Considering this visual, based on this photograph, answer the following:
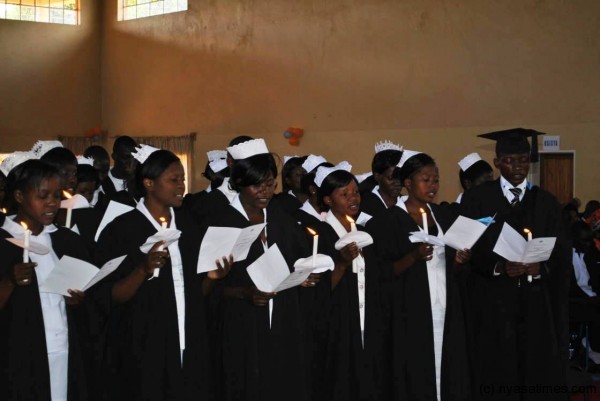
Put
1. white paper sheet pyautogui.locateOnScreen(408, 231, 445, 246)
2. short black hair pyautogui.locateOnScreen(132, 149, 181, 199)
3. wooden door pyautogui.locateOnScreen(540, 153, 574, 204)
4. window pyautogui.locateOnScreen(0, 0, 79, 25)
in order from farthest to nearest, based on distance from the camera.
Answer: window pyautogui.locateOnScreen(0, 0, 79, 25) < wooden door pyautogui.locateOnScreen(540, 153, 574, 204) < white paper sheet pyautogui.locateOnScreen(408, 231, 445, 246) < short black hair pyautogui.locateOnScreen(132, 149, 181, 199)

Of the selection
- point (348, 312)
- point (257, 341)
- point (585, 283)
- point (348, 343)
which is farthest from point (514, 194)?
point (585, 283)

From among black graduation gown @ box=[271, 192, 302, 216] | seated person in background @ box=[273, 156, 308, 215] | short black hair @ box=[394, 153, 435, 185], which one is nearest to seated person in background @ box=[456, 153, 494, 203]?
seated person in background @ box=[273, 156, 308, 215]

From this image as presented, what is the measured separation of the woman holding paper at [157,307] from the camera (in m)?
4.55

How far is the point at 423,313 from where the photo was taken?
5555 mm

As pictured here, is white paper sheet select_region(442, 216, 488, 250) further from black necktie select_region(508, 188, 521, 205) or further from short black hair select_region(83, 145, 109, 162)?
short black hair select_region(83, 145, 109, 162)

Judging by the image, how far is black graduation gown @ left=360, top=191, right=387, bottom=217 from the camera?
6.79 metres

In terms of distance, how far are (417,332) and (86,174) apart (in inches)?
107

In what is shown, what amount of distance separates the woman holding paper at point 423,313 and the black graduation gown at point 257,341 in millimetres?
879

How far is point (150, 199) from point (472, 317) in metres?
2.54

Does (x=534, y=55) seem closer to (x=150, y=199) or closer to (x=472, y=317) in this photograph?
(x=472, y=317)

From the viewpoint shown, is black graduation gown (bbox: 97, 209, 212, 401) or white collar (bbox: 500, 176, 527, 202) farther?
white collar (bbox: 500, 176, 527, 202)

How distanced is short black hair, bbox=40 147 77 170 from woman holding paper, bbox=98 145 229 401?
1.04 meters

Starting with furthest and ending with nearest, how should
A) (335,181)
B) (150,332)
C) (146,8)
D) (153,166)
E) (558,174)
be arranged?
(146,8), (558,174), (335,181), (153,166), (150,332)

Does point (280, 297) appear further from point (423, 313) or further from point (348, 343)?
point (423, 313)
